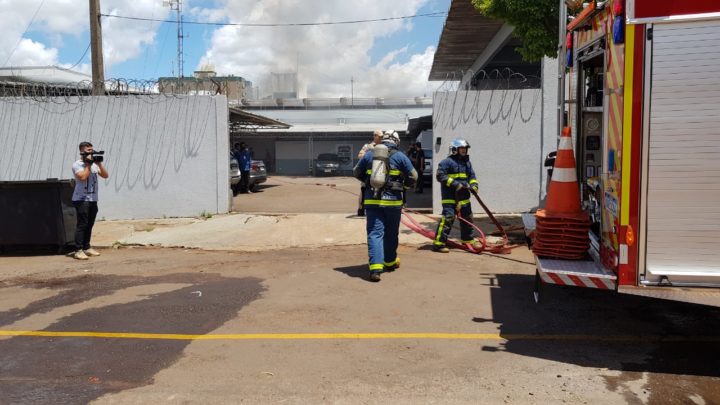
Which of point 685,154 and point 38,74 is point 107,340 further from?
point 38,74

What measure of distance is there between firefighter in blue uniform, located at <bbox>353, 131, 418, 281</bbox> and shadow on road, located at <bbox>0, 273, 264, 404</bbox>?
1.42 m

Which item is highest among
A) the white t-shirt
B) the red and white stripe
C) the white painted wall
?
the white painted wall

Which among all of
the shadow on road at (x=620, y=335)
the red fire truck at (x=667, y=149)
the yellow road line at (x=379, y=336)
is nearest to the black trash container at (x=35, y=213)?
the yellow road line at (x=379, y=336)

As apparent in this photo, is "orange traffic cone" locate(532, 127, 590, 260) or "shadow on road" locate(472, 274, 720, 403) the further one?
"orange traffic cone" locate(532, 127, 590, 260)

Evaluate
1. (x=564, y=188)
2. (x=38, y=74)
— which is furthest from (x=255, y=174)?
(x=564, y=188)

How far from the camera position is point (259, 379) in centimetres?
423

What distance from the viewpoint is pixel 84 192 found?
8.60 meters

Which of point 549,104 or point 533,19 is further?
point 549,104

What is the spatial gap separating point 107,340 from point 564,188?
4.22 metres

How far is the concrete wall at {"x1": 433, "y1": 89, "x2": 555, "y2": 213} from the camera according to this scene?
1185 cm

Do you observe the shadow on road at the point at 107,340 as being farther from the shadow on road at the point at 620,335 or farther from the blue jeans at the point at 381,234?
the shadow on road at the point at 620,335

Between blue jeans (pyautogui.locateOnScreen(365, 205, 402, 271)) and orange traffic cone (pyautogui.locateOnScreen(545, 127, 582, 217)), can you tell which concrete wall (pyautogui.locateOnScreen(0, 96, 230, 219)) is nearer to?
blue jeans (pyautogui.locateOnScreen(365, 205, 402, 271))

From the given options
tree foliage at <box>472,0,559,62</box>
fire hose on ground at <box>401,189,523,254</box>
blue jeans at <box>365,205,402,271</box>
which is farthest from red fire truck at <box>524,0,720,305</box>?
tree foliage at <box>472,0,559,62</box>

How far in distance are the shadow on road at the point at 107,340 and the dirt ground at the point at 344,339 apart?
19mm
